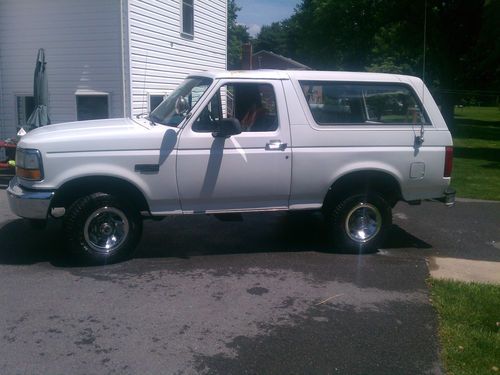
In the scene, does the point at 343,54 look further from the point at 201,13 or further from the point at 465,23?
the point at 201,13

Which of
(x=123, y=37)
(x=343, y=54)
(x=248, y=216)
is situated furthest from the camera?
(x=343, y=54)

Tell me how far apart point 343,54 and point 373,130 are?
117 feet

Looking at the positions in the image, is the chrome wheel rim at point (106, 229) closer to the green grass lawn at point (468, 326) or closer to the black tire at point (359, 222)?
the black tire at point (359, 222)

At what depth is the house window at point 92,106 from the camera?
12.6m

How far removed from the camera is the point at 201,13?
1589cm

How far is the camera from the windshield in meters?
6.12

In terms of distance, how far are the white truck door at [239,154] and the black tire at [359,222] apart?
661 millimetres

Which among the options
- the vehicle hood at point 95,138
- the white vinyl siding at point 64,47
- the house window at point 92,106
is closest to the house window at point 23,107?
the white vinyl siding at point 64,47

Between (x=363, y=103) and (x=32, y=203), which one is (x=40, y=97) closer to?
(x=32, y=203)

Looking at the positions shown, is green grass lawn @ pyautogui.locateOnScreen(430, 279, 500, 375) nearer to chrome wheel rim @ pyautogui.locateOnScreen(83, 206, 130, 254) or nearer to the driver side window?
the driver side window

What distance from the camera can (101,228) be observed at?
5.89m

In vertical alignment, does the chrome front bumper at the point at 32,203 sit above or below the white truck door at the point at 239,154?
below

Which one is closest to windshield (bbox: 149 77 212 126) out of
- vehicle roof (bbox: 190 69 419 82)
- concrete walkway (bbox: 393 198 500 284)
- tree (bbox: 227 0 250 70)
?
vehicle roof (bbox: 190 69 419 82)

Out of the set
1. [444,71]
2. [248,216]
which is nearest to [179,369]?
[248,216]
